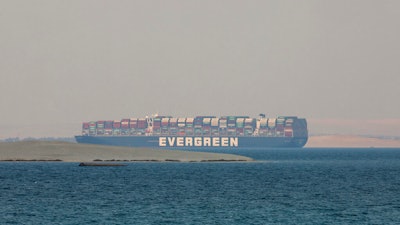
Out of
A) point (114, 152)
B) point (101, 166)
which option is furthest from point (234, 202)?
point (114, 152)

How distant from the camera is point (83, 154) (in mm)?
182250

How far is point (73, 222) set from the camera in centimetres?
5975

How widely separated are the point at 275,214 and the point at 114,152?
123 m

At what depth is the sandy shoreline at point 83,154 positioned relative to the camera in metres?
178

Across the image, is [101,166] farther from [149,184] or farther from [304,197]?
[304,197]

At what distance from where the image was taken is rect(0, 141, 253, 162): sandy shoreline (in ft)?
582

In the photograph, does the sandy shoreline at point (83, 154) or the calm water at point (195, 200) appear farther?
the sandy shoreline at point (83, 154)

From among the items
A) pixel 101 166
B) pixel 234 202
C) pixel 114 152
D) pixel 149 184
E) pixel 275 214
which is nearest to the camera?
pixel 275 214

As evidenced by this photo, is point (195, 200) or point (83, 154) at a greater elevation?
point (83, 154)

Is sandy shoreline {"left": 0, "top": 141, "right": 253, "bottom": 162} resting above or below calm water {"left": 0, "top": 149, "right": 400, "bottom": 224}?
above

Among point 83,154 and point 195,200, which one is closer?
point 195,200

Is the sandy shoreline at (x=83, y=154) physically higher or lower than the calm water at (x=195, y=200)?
higher

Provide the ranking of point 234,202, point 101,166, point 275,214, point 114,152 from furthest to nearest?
point 114,152, point 101,166, point 234,202, point 275,214

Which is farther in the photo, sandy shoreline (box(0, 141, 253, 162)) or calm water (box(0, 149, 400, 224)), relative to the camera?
sandy shoreline (box(0, 141, 253, 162))
